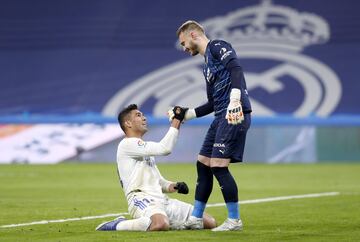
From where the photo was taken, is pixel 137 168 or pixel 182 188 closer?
pixel 182 188

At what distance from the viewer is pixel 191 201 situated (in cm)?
1412

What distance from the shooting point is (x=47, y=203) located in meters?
13.7

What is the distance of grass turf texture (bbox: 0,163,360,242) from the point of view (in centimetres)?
915

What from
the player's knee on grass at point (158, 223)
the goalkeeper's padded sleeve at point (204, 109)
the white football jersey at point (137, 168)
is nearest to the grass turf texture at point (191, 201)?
the player's knee on grass at point (158, 223)

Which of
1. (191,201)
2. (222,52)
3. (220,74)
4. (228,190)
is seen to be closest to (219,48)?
(222,52)

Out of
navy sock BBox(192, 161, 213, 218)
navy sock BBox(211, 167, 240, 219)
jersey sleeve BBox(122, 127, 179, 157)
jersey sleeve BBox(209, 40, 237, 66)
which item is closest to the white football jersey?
jersey sleeve BBox(122, 127, 179, 157)

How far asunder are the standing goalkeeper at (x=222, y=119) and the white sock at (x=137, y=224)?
48 cm

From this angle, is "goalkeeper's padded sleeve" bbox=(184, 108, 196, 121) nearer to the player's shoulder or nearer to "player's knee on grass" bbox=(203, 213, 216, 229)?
the player's shoulder

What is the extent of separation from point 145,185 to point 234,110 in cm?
131

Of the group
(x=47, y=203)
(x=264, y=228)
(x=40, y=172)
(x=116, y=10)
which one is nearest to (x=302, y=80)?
(x=116, y=10)

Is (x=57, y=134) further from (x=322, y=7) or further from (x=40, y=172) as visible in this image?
(x=322, y=7)

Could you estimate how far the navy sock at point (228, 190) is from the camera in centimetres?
934

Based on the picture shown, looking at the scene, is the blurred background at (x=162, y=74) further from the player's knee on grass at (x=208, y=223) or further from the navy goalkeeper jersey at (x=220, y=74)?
the navy goalkeeper jersey at (x=220, y=74)

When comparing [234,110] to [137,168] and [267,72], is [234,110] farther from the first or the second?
[267,72]
